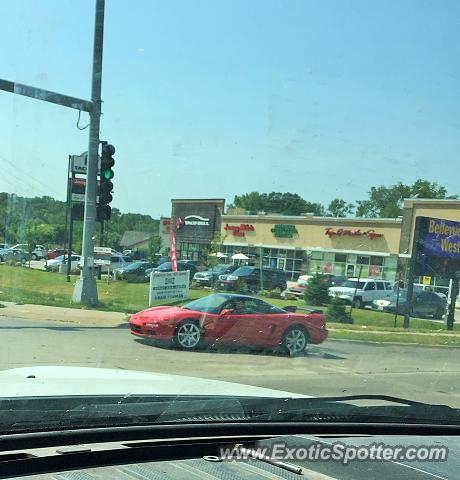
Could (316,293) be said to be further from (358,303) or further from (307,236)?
(307,236)

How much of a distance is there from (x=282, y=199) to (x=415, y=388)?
2172 millimetres

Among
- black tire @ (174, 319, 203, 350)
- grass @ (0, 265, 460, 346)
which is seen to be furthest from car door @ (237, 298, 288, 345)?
black tire @ (174, 319, 203, 350)

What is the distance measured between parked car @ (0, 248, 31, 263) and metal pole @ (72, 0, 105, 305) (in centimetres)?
73

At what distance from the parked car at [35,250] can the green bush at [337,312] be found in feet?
11.5

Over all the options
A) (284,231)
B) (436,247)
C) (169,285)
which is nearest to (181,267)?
(169,285)

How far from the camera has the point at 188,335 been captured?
671 centimetres

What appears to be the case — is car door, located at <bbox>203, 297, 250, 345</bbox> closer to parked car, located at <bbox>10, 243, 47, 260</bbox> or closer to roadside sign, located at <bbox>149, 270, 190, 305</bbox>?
roadside sign, located at <bbox>149, 270, 190, 305</bbox>

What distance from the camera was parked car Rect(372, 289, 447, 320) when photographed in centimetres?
689

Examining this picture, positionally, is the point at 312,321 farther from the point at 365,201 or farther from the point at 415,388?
the point at 365,201

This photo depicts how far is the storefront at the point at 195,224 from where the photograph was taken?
4957 millimetres

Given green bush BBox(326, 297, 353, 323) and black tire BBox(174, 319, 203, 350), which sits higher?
green bush BBox(326, 297, 353, 323)

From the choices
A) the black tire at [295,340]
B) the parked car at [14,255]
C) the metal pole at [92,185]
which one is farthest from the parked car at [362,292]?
the parked car at [14,255]

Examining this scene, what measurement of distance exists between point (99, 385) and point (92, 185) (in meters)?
3.33

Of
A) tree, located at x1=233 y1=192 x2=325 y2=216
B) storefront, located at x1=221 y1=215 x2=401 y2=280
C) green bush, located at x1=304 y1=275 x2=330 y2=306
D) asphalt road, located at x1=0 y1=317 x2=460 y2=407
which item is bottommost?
asphalt road, located at x1=0 y1=317 x2=460 y2=407
